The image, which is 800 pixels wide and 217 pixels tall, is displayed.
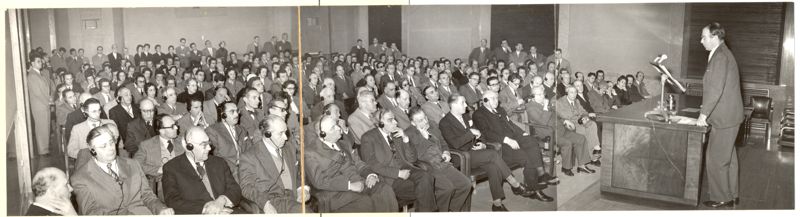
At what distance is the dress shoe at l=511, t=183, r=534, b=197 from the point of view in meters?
5.36

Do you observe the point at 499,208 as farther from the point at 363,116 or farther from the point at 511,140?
the point at 363,116

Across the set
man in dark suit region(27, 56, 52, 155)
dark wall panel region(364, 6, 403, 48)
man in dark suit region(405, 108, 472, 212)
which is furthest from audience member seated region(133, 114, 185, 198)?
man in dark suit region(405, 108, 472, 212)

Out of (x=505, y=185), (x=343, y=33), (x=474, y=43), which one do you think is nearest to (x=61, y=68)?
(x=343, y=33)

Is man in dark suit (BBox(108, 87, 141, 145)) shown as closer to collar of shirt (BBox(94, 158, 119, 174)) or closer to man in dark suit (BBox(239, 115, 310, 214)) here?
collar of shirt (BBox(94, 158, 119, 174))

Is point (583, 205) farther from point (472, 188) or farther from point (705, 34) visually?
point (705, 34)

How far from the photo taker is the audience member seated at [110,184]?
4.90 metres

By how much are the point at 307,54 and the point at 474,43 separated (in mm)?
1043

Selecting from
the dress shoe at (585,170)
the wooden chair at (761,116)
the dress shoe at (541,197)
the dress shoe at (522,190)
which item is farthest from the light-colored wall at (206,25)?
the wooden chair at (761,116)

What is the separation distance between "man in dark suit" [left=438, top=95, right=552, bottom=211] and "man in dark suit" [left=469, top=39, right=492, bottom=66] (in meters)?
0.26

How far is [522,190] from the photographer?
5.36 m

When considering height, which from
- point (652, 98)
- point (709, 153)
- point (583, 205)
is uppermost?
point (652, 98)

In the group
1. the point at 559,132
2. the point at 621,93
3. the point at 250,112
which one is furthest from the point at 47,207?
the point at 621,93

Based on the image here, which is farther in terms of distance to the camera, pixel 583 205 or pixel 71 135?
pixel 583 205

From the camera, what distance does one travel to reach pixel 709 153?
5.17 meters
